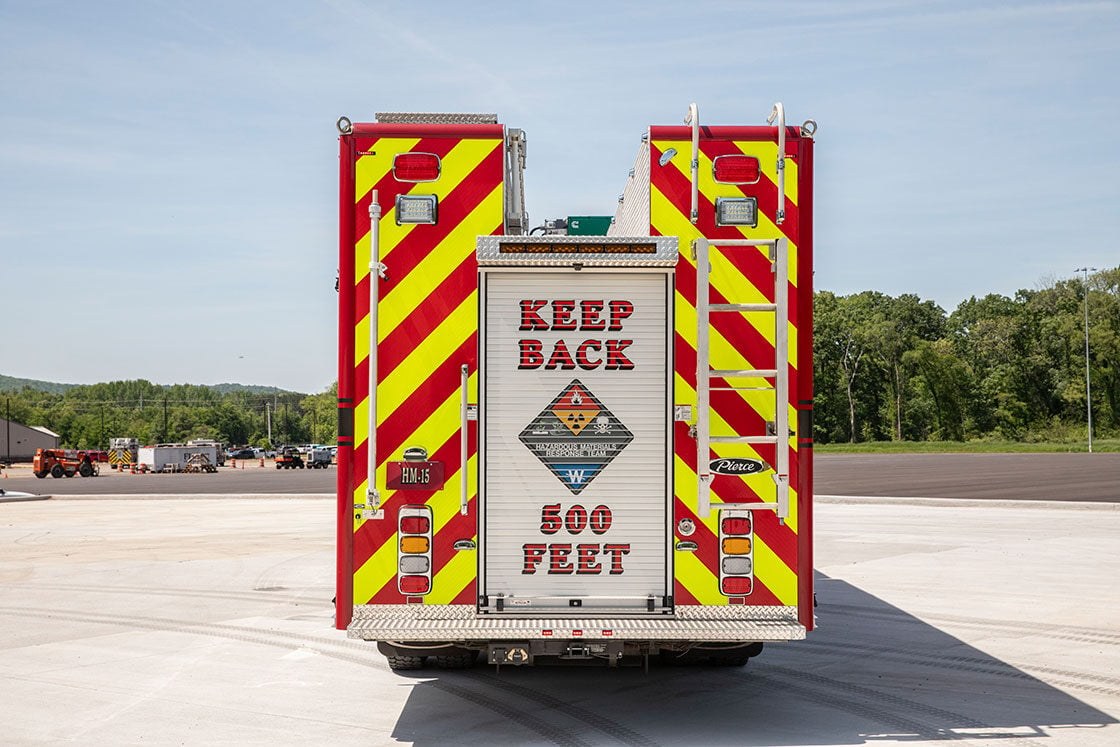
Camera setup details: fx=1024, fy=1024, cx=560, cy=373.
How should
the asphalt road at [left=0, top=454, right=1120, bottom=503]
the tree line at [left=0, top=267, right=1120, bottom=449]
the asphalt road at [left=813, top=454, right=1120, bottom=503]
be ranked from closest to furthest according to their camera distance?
the asphalt road at [left=813, top=454, right=1120, bottom=503]
the asphalt road at [left=0, top=454, right=1120, bottom=503]
the tree line at [left=0, top=267, right=1120, bottom=449]

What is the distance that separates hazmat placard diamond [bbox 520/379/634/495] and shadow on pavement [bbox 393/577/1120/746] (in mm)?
1659

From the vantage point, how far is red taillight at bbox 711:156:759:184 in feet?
20.6

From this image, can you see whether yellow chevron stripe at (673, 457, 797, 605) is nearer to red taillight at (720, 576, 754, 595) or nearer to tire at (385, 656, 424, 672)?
red taillight at (720, 576, 754, 595)

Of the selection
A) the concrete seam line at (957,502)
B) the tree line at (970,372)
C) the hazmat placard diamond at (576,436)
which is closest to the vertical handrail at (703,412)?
the hazmat placard diamond at (576,436)

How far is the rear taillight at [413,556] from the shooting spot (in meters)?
6.16

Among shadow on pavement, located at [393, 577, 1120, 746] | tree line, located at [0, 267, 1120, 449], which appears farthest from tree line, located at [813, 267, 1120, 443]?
shadow on pavement, located at [393, 577, 1120, 746]

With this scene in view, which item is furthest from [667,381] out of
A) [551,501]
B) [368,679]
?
[368,679]

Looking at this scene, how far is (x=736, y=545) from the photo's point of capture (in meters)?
6.16

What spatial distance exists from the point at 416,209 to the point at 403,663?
3.63 meters

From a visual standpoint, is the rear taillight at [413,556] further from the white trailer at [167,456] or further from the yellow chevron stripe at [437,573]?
the white trailer at [167,456]

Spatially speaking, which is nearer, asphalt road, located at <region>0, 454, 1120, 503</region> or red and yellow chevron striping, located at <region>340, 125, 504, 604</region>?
red and yellow chevron striping, located at <region>340, 125, 504, 604</region>

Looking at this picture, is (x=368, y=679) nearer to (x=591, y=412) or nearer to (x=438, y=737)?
(x=438, y=737)

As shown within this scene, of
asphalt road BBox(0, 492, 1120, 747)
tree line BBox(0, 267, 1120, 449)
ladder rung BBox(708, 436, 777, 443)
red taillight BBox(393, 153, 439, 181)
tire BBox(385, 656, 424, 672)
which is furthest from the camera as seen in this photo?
tree line BBox(0, 267, 1120, 449)

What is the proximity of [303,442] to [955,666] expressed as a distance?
19658 centimetres
